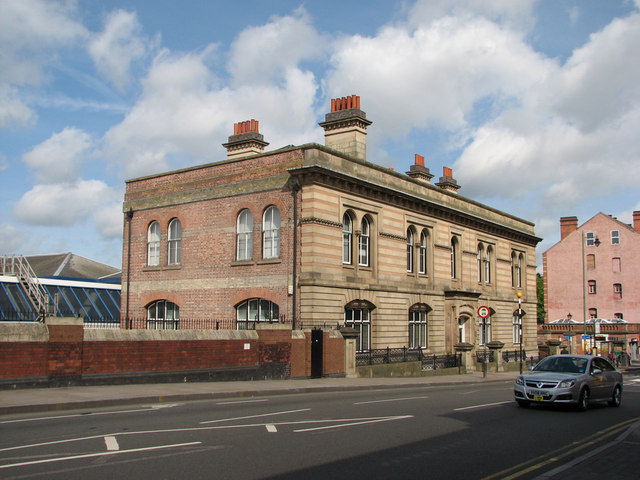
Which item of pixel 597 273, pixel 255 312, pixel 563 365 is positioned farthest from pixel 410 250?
pixel 597 273

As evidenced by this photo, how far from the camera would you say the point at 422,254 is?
1403 inches

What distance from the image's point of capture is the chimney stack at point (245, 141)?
113ft

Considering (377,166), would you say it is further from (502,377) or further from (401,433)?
(401,433)

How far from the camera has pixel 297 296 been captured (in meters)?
27.5

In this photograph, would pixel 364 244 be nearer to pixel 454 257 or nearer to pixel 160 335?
pixel 454 257

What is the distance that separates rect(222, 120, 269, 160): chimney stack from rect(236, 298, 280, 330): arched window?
8422 mm

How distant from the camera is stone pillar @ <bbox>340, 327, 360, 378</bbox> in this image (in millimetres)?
26516

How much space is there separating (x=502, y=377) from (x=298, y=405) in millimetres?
19063

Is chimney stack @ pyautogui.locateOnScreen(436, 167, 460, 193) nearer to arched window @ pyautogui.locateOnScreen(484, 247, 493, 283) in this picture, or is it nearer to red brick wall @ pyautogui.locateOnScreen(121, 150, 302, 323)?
arched window @ pyautogui.locateOnScreen(484, 247, 493, 283)

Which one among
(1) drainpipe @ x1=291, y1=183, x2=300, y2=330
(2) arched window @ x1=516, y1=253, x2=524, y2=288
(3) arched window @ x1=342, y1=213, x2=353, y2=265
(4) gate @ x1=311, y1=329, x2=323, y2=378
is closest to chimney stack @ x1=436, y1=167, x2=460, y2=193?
(2) arched window @ x1=516, y1=253, x2=524, y2=288

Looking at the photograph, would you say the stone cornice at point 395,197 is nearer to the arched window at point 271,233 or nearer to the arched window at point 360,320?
the arched window at point 271,233

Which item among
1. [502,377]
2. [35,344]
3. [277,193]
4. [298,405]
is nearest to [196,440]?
[298,405]

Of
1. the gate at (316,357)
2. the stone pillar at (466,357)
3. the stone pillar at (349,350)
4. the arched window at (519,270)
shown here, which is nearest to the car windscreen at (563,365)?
the gate at (316,357)

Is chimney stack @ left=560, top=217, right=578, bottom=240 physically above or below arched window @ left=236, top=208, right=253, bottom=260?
above
